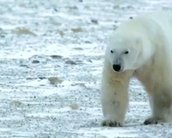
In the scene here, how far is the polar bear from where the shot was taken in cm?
775

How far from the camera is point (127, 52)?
25.3 feet

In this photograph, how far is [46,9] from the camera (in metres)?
22.4

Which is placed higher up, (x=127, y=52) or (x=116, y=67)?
(x=127, y=52)

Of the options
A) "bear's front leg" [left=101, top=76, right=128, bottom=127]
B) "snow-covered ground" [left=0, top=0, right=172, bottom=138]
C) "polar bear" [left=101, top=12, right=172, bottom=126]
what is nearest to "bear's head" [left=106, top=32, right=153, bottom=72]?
"polar bear" [left=101, top=12, right=172, bottom=126]

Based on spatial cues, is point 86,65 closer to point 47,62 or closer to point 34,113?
point 47,62

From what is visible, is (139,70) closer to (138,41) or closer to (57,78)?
(138,41)

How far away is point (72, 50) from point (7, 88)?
13.0 feet

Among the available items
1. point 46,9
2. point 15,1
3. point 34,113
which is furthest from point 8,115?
point 15,1

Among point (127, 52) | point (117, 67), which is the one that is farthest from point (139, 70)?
point (117, 67)

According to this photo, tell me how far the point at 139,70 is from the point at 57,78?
10.0ft

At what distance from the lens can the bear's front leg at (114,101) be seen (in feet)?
25.9

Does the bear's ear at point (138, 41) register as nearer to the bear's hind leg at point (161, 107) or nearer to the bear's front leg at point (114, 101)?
the bear's front leg at point (114, 101)

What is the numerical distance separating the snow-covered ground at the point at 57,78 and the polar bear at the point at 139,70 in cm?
19

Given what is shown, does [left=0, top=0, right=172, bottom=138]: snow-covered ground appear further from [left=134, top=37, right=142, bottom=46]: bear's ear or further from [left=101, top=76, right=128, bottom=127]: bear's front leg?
[left=134, top=37, right=142, bottom=46]: bear's ear
